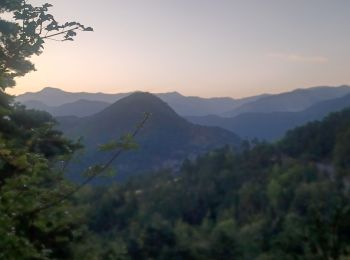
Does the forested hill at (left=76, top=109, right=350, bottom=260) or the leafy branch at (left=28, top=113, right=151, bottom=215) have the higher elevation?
the leafy branch at (left=28, top=113, right=151, bottom=215)

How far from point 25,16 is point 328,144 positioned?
3745 inches

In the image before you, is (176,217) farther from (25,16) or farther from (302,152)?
(25,16)

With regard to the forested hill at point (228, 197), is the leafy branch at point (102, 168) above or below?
above

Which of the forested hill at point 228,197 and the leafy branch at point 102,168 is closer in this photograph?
the leafy branch at point 102,168

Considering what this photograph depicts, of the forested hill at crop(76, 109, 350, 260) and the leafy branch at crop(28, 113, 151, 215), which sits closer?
the leafy branch at crop(28, 113, 151, 215)

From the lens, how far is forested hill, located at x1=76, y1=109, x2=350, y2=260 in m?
43.9

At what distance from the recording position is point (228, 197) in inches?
3339

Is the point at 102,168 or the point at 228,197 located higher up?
the point at 102,168

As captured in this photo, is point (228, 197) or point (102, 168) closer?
point (102, 168)

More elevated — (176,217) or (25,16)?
(25,16)

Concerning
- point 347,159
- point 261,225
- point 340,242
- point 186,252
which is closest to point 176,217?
point 261,225

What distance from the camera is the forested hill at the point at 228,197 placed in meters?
43.9

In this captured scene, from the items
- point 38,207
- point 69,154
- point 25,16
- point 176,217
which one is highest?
point 25,16

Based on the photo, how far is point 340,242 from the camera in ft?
14.4
